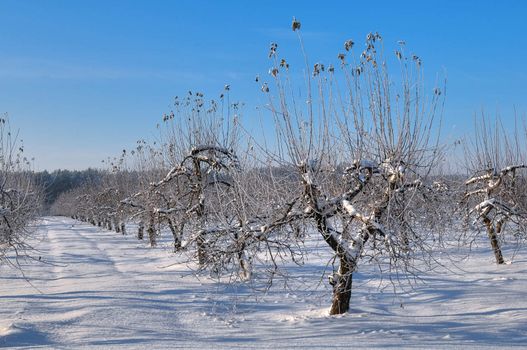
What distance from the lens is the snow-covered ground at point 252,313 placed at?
24.6ft

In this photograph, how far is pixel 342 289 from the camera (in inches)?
346

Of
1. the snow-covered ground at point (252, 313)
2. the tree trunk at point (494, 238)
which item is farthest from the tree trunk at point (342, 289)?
the tree trunk at point (494, 238)

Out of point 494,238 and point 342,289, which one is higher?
point 494,238

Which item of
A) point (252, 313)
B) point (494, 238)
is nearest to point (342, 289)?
point (252, 313)

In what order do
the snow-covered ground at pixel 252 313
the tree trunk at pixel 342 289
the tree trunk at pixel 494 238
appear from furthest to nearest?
the tree trunk at pixel 494 238, the tree trunk at pixel 342 289, the snow-covered ground at pixel 252 313

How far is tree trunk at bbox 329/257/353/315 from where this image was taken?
8344 mm

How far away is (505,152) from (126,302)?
13502 millimetres

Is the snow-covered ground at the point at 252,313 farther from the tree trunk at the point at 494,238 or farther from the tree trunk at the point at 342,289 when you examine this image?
the tree trunk at the point at 494,238

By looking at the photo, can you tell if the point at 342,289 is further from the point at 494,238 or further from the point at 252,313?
the point at 494,238

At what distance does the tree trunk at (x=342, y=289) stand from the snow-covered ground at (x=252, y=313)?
16 cm

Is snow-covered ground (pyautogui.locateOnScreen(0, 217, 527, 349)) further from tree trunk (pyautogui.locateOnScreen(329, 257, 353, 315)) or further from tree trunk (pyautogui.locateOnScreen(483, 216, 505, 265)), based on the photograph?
tree trunk (pyautogui.locateOnScreen(483, 216, 505, 265))

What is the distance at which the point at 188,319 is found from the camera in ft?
30.4

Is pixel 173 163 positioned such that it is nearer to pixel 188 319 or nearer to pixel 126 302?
pixel 126 302

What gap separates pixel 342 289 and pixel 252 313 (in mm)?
1906
